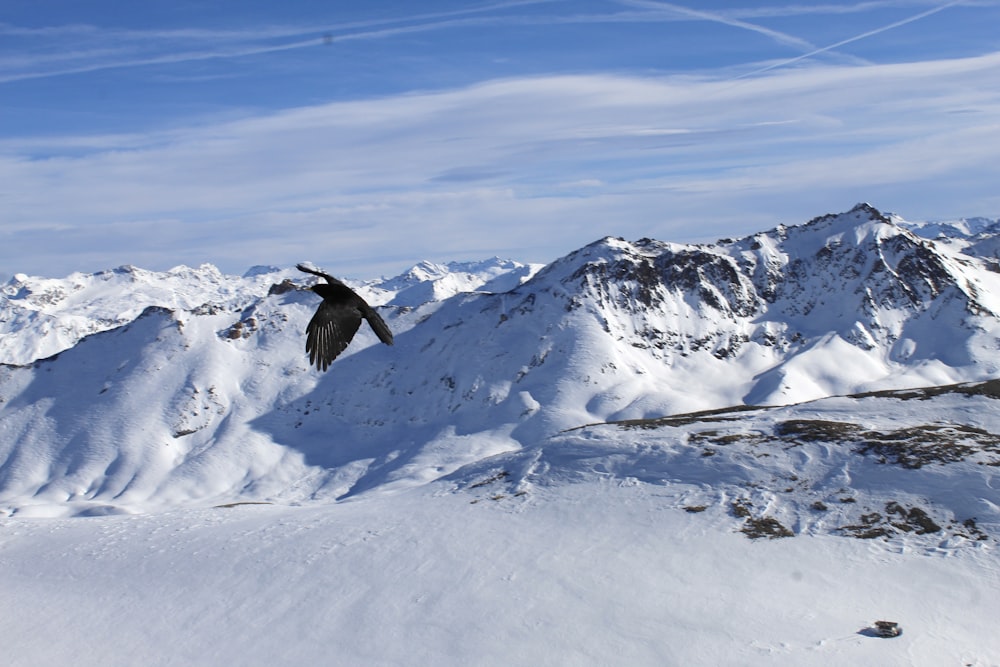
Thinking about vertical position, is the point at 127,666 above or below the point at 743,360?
above

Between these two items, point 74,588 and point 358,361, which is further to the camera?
point 358,361

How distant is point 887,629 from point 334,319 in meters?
35.6

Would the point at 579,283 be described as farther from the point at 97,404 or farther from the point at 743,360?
the point at 97,404

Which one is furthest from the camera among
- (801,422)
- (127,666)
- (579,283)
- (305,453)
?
(579,283)

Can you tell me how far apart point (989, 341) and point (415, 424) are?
121 m

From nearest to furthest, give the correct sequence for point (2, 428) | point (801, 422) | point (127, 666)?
point (127, 666) < point (801, 422) < point (2, 428)

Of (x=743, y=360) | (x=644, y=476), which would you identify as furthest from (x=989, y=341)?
(x=644, y=476)

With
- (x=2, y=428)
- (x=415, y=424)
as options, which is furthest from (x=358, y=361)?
(x=2, y=428)

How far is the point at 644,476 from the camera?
6412 cm

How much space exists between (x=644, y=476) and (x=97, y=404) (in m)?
143

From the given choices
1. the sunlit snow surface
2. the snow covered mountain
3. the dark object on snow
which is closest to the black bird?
the sunlit snow surface

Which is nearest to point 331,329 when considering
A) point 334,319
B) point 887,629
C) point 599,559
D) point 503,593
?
point 334,319

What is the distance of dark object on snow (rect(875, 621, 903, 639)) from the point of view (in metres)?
38.8

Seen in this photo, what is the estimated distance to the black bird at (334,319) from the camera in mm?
12406
